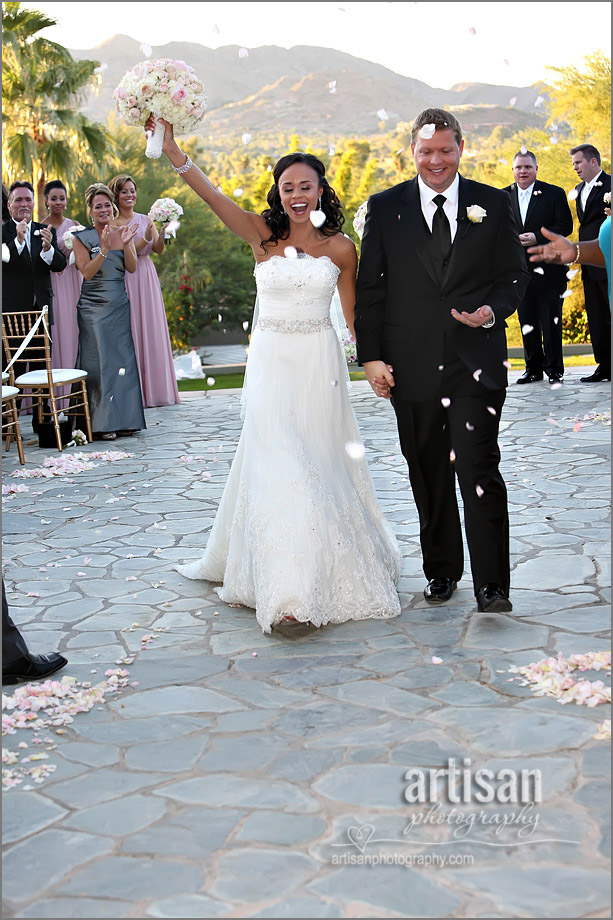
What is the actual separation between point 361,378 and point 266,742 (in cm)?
1275

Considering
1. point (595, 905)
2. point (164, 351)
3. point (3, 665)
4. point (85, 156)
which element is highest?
point (85, 156)

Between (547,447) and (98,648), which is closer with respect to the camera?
(98,648)

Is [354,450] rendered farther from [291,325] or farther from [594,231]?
[594,231]

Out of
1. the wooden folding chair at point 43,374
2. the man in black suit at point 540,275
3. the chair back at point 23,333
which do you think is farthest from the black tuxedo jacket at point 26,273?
the man in black suit at point 540,275

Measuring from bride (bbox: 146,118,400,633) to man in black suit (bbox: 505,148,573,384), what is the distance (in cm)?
691

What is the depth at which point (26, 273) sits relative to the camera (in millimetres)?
10977

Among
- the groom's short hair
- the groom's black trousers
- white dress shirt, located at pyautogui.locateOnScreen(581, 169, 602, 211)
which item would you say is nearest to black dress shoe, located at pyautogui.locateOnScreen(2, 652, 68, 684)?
the groom's black trousers

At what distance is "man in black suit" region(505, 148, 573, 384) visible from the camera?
1161 cm

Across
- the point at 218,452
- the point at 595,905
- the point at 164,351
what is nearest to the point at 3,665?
the point at 595,905

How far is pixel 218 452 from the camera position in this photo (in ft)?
30.2

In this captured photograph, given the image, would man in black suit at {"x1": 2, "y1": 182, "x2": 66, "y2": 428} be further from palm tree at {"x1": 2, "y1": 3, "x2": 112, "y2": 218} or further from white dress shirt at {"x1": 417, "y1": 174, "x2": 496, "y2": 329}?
palm tree at {"x1": 2, "y1": 3, "x2": 112, "y2": 218}

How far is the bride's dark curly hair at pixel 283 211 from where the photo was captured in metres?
4.83

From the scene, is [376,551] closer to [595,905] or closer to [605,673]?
[605,673]

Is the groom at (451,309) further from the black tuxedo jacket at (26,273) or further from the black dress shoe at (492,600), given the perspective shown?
the black tuxedo jacket at (26,273)
